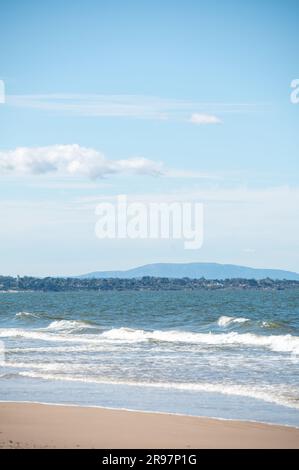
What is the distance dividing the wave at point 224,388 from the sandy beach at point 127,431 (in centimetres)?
298

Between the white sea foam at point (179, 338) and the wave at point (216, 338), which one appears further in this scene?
the white sea foam at point (179, 338)

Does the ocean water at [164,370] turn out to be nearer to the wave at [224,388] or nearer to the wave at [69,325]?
the wave at [224,388]

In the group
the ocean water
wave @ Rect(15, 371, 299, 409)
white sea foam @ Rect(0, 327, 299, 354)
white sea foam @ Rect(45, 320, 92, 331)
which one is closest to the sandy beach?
the ocean water

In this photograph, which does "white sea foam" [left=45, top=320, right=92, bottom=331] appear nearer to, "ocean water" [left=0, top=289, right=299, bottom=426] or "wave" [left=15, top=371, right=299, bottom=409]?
"ocean water" [left=0, top=289, right=299, bottom=426]

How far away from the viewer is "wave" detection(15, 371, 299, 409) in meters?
18.5

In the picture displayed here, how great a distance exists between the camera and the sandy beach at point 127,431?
13805 millimetres

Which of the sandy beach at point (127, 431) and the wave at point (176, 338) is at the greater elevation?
the sandy beach at point (127, 431)

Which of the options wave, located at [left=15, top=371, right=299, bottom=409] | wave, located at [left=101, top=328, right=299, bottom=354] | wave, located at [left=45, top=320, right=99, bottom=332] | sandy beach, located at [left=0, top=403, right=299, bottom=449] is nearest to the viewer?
sandy beach, located at [left=0, top=403, right=299, bottom=449]

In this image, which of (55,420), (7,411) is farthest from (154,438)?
(7,411)

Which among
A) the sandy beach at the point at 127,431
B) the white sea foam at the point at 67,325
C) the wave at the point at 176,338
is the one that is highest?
the sandy beach at the point at 127,431

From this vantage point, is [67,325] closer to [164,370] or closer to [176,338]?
[176,338]

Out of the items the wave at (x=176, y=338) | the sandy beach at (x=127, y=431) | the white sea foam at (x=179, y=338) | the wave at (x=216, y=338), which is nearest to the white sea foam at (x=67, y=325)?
the wave at (x=176, y=338)

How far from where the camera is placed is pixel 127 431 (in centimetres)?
1466

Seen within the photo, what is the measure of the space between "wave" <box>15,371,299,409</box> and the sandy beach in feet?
9.77
